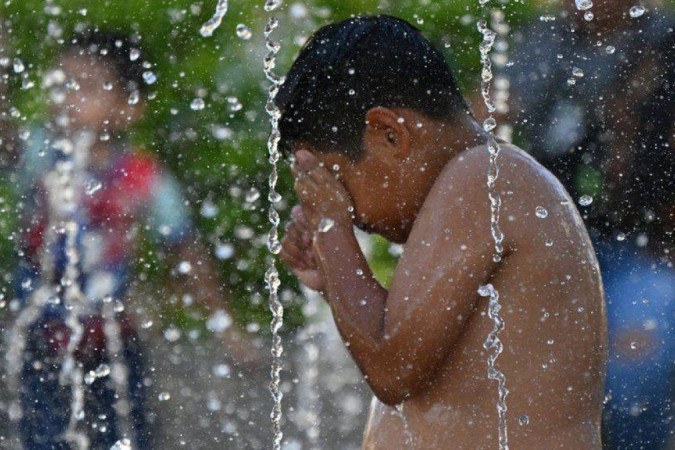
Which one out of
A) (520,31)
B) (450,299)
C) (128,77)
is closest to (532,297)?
(450,299)

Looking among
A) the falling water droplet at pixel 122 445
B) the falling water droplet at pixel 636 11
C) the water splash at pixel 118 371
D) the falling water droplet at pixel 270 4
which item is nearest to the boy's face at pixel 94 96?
the falling water droplet at pixel 270 4

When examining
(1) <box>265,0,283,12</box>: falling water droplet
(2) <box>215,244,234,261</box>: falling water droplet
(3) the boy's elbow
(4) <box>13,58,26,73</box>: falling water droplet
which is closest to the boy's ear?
(3) the boy's elbow

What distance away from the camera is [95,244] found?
18.5ft

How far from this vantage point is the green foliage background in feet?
20.9

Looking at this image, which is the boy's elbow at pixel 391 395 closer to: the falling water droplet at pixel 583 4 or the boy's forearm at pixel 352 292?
the boy's forearm at pixel 352 292

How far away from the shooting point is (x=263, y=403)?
6664mm

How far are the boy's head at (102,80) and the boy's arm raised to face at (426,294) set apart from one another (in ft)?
13.6

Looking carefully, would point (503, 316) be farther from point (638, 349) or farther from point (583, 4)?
point (583, 4)

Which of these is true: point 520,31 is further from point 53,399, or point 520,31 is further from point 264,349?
point 53,399

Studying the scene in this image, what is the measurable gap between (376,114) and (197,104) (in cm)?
403

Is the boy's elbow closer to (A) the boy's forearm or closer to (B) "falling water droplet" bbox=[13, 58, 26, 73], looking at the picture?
(A) the boy's forearm

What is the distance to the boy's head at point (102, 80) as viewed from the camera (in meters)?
6.24

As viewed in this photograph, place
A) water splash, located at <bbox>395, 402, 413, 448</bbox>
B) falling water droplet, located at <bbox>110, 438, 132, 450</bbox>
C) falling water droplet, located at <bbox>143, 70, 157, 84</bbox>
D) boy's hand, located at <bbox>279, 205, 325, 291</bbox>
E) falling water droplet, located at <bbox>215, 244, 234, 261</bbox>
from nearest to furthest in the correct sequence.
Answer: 1. water splash, located at <bbox>395, 402, 413, 448</bbox>
2. boy's hand, located at <bbox>279, 205, 325, 291</bbox>
3. falling water droplet, located at <bbox>110, 438, 132, 450</bbox>
4. falling water droplet, located at <bbox>143, 70, 157, 84</bbox>
5. falling water droplet, located at <bbox>215, 244, 234, 261</bbox>

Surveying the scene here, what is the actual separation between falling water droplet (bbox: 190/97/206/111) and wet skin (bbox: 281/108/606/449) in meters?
4.02
